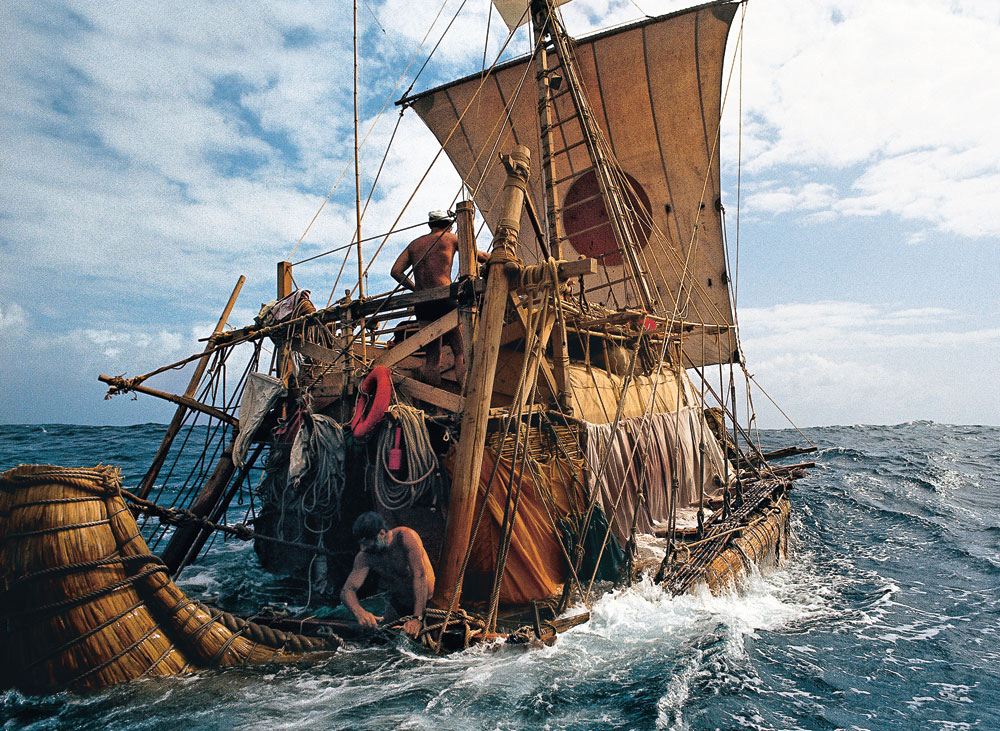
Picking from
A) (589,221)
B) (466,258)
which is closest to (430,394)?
(466,258)

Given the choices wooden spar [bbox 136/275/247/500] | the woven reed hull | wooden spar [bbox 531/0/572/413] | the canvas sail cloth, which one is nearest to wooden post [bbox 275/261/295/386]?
wooden spar [bbox 136/275/247/500]

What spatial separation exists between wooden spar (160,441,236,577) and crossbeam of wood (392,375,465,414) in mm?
2821

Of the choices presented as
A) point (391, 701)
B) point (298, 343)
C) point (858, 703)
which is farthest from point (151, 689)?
point (858, 703)

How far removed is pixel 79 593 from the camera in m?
4.35

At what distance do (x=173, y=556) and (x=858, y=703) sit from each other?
872cm

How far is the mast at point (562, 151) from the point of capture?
1111cm

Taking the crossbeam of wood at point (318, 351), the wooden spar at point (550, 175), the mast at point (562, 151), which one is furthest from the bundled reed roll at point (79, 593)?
the mast at point (562, 151)

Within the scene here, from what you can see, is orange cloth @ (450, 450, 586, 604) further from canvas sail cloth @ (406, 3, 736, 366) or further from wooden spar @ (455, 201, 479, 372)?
canvas sail cloth @ (406, 3, 736, 366)

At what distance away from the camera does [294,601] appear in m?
7.55

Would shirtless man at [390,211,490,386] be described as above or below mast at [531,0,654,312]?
below

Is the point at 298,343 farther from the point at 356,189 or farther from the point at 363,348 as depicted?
the point at 356,189

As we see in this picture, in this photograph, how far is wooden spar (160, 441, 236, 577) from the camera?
26.1 feet

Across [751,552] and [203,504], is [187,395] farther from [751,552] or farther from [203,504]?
[751,552]

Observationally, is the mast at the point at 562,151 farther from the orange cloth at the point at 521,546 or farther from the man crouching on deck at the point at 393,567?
the man crouching on deck at the point at 393,567
